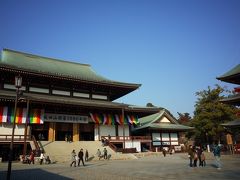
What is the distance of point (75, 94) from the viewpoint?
35156mm

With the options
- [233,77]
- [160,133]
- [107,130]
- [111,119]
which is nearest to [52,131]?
[107,130]

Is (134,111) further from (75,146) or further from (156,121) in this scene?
(75,146)

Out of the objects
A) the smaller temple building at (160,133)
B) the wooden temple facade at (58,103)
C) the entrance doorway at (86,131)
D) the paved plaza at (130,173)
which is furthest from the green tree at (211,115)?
Result: the paved plaza at (130,173)

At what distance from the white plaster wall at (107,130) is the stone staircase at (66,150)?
11.4ft

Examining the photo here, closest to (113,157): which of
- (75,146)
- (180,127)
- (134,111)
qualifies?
(75,146)

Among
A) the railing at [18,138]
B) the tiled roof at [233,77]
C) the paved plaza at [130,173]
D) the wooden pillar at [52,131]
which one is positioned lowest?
the paved plaza at [130,173]

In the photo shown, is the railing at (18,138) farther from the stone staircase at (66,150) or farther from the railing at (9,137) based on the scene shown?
the stone staircase at (66,150)

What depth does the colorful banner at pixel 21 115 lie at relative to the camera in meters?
27.9

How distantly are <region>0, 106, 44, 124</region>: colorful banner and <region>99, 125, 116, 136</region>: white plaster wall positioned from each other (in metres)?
9.10

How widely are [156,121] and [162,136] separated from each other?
2881 millimetres

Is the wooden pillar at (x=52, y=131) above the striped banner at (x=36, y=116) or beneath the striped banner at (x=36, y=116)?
beneath

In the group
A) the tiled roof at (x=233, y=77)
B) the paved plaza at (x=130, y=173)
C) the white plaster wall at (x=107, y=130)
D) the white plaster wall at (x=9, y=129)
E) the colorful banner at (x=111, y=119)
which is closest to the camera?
the paved plaza at (x=130, y=173)

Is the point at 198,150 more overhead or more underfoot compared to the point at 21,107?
more underfoot

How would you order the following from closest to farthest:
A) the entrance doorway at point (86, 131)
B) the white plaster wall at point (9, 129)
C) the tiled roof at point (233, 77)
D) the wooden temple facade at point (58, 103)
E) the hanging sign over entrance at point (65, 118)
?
the tiled roof at point (233, 77), the white plaster wall at point (9, 129), the wooden temple facade at point (58, 103), the hanging sign over entrance at point (65, 118), the entrance doorway at point (86, 131)
